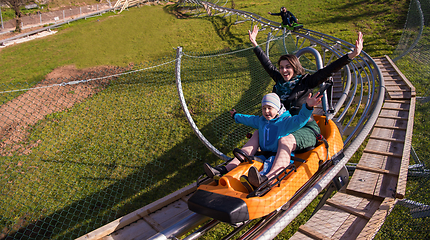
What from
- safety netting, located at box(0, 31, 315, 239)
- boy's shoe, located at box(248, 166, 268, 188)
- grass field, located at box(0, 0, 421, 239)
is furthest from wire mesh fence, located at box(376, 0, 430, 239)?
safety netting, located at box(0, 31, 315, 239)

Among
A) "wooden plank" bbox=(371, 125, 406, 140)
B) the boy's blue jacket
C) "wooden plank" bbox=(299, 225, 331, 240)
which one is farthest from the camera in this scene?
"wooden plank" bbox=(371, 125, 406, 140)

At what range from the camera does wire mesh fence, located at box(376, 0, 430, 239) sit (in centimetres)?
243

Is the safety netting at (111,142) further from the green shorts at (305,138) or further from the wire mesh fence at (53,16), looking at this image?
the wire mesh fence at (53,16)

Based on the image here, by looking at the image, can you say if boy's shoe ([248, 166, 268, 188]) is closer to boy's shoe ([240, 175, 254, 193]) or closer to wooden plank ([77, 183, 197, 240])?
boy's shoe ([240, 175, 254, 193])

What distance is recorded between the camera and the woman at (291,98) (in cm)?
227

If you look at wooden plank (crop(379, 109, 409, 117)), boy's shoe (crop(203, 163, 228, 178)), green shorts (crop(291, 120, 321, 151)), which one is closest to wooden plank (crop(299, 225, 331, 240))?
green shorts (crop(291, 120, 321, 151))

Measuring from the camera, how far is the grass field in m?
3.90

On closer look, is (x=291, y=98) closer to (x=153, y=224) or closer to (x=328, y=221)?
(x=328, y=221)

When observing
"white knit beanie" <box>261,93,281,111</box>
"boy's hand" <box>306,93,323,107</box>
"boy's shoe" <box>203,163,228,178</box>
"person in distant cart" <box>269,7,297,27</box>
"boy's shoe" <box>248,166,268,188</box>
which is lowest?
Answer: "boy's shoe" <box>203,163,228,178</box>

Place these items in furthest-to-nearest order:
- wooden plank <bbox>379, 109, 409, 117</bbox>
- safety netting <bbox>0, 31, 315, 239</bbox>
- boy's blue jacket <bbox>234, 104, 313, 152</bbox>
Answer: wooden plank <bbox>379, 109, 409, 117</bbox> < safety netting <bbox>0, 31, 315, 239</bbox> < boy's blue jacket <bbox>234, 104, 313, 152</bbox>

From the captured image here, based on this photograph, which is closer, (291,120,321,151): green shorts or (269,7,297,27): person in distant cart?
(291,120,321,151): green shorts

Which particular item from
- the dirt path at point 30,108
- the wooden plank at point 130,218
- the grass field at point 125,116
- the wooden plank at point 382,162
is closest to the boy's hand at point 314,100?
the wooden plank at point 382,162

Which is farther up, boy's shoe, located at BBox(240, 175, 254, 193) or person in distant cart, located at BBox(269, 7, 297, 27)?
person in distant cart, located at BBox(269, 7, 297, 27)

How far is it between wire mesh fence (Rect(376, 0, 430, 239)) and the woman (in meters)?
1.19
